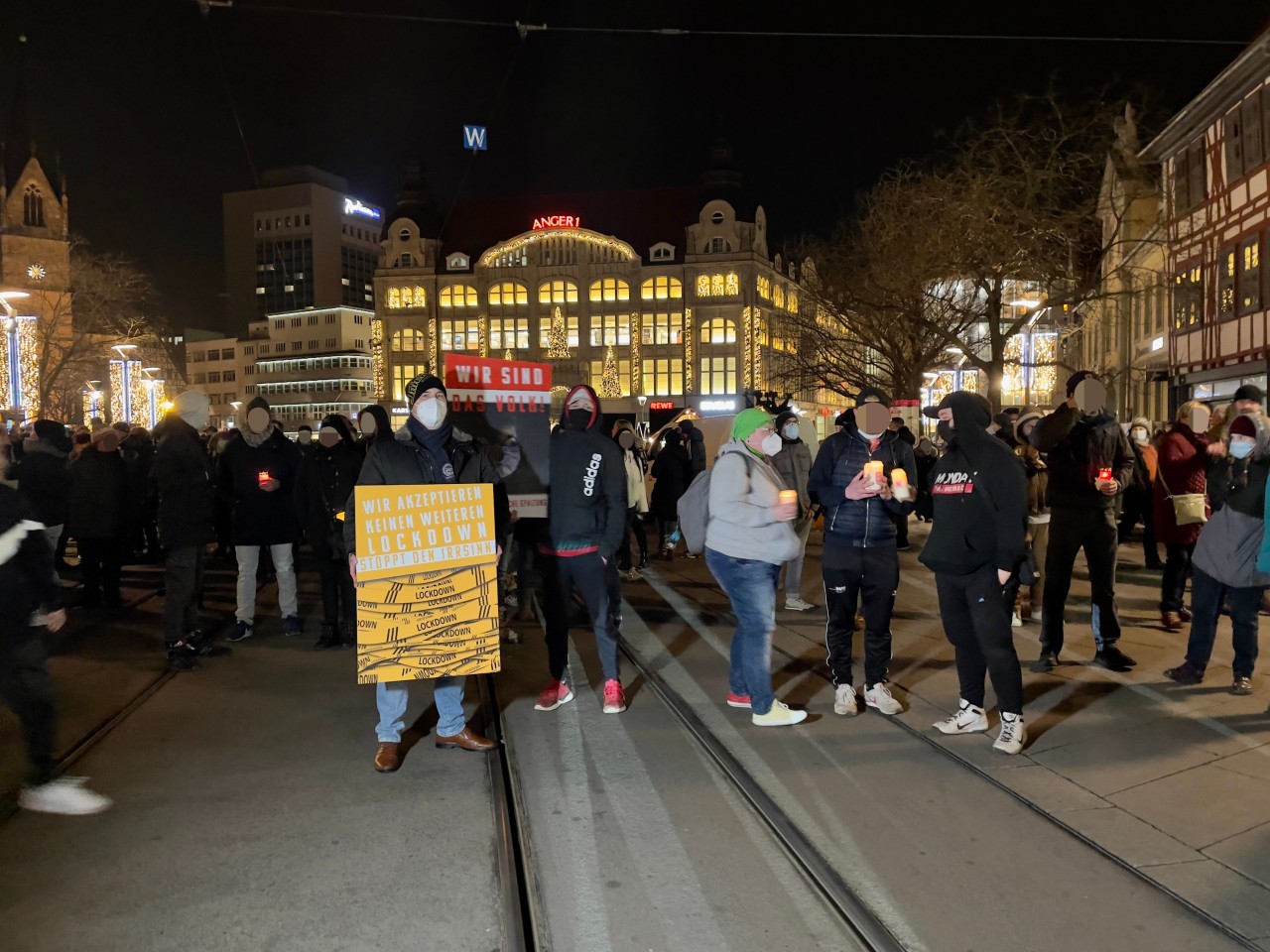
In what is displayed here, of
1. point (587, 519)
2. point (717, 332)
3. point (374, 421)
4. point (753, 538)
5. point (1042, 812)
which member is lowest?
point (1042, 812)

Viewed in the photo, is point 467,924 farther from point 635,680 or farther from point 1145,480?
point 1145,480

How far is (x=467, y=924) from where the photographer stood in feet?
12.1

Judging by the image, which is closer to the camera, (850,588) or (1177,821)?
(1177,821)

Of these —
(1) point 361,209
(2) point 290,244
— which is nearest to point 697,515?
(2) point 290,244

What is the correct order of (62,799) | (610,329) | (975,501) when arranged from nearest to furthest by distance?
(62,799) < (975,501) < (610,329)

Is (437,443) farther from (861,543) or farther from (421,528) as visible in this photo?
(861,543)

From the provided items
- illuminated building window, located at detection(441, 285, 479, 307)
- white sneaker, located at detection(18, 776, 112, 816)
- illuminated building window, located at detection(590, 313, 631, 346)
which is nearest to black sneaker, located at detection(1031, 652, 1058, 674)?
white sneaker, located at detection(18, 776, 112, 816)

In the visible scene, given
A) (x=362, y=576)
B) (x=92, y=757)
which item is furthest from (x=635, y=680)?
(x=92, y=757)

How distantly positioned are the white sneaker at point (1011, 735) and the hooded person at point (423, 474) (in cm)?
289

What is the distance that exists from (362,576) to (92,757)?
2.00 meters

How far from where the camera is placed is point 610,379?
73625mm

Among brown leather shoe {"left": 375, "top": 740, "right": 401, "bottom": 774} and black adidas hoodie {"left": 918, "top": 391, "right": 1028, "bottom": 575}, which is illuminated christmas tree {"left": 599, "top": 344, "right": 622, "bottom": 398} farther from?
brown leather shoe {"left": 375, "top": 740, "right": 401, "bottom": 774}

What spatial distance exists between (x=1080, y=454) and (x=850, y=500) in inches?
87.9

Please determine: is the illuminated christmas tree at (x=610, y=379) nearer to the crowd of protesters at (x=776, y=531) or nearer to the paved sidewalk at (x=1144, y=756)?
the crowd of protesters at (x=776, y=531)
